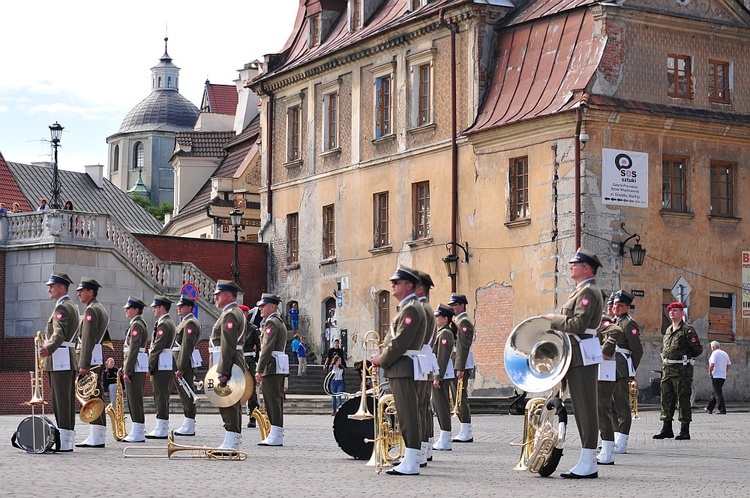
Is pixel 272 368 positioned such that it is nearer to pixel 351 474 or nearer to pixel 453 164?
pixel 351 474

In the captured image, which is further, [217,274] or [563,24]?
[217,274]

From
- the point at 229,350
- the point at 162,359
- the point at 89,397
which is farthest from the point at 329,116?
the point at 229,350

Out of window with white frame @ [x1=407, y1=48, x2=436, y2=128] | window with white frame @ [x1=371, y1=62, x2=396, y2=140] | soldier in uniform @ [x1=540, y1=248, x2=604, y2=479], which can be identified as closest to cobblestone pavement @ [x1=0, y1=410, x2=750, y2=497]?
soldier in uniform @ [x1=540, y1=248, x2=604, y2=479]

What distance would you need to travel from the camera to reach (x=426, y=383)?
52.9 ft

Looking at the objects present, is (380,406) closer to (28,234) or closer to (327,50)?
(28,234)

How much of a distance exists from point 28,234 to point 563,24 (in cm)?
1504

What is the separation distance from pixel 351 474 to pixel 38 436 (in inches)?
179

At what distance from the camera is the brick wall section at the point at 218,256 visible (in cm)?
4734

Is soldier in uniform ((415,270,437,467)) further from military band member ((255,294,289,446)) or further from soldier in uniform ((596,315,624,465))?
military band member ((255,294,289,446))

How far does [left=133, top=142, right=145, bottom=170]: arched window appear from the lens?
135 m

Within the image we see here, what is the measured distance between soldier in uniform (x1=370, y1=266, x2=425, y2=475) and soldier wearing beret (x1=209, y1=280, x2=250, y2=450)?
3060 millimetres

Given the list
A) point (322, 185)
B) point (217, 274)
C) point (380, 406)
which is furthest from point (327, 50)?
point (380, 406)

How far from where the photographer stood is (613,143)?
36.0 m

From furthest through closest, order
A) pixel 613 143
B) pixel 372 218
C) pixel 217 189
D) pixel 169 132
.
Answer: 1. pixel 169 132
2. pixel 217 189
3. pixel 372 218
4. pixel 613 143
